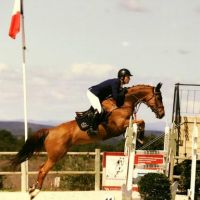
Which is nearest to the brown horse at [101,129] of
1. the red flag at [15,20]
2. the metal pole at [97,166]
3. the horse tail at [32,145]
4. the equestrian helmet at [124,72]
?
the horse tail at [32,145]

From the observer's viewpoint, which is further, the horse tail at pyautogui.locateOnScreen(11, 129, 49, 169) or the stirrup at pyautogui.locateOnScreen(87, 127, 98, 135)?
the horse tail at pyautogui.locateOnScreen(11, 129, 49, 169)

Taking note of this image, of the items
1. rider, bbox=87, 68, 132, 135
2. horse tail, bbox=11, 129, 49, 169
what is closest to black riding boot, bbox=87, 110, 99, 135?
rider, bbox=87, 68, 132, 135

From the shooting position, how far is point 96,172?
54.0 ft

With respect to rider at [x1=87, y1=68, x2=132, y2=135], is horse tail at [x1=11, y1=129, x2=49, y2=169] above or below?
below

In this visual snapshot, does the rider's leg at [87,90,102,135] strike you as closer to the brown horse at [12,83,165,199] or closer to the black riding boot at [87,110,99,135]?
the black riding boot at [87,110,99,135]

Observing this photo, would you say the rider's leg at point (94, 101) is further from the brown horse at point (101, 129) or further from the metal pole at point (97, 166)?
the metal pole at point (97, 166)

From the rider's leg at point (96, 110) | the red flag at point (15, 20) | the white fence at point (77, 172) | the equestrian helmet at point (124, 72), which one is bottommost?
the white fence at point (77, 172)

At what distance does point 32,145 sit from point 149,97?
285 centimetres

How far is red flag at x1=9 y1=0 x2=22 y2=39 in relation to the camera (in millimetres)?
15648

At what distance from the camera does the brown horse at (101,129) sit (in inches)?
470

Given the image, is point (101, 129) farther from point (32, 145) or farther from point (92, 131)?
point (32, 145)

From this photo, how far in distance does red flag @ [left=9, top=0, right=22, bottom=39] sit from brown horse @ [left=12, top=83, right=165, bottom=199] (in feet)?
12.4

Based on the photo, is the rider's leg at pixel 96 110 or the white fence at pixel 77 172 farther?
the white fence at pixel 77 172

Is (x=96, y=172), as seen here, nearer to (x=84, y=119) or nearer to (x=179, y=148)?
(x=179, y=148)
